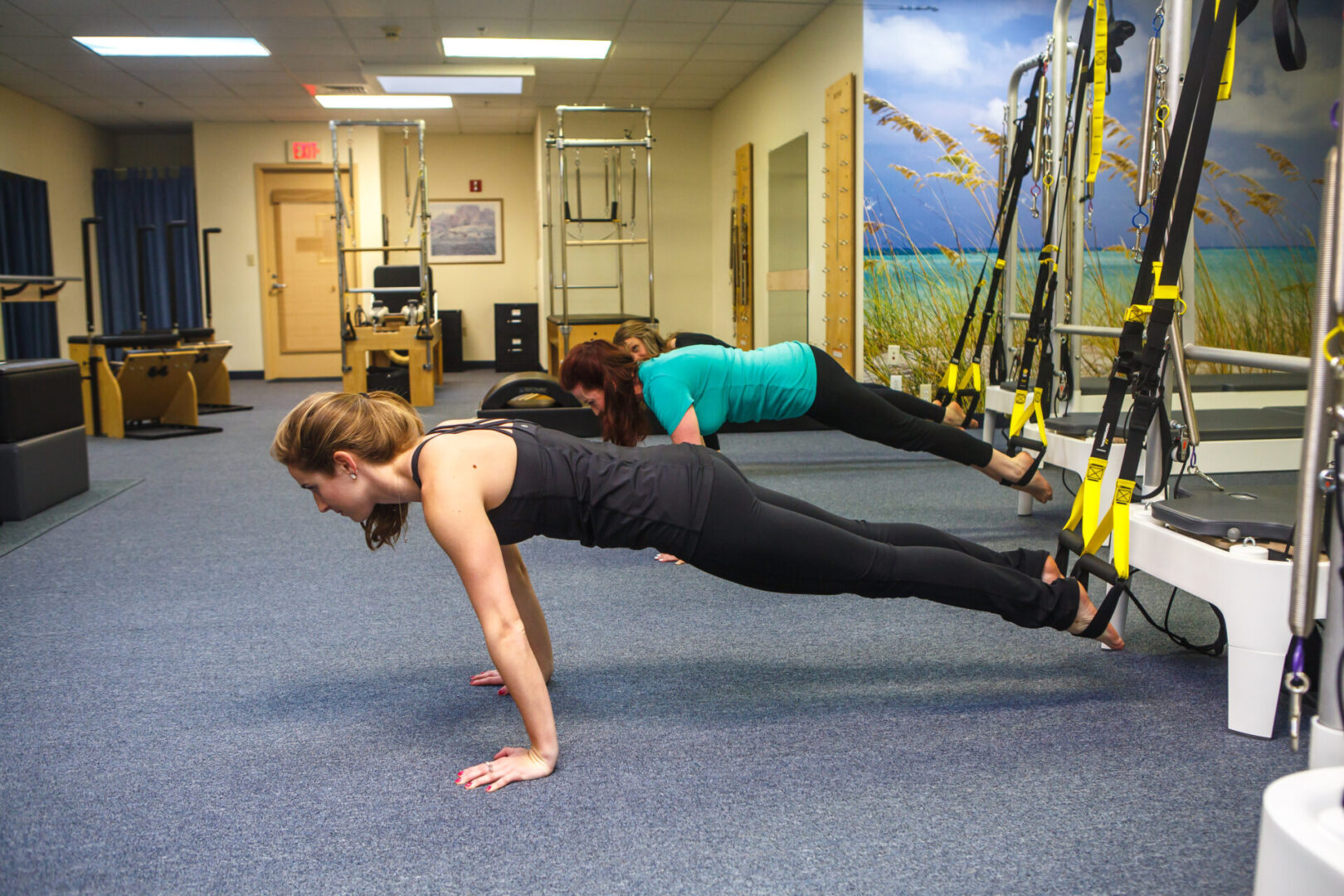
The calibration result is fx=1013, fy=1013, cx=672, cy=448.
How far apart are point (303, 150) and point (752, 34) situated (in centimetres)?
530

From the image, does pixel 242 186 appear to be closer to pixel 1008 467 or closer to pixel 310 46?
pixel 310 46

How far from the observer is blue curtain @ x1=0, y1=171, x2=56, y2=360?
27.8ft

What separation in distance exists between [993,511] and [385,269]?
20.8 ft

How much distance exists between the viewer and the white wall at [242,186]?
1015 cm

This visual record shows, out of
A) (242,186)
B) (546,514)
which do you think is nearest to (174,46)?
(242,186)

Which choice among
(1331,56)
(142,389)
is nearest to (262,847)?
(142,389)

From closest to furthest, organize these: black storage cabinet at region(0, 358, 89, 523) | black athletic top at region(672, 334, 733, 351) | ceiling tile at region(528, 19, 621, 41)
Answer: black storage cabinet at region(0, 358, 89, 523) → black athletic top at region(672, 334, 733, 351) → ceiling tile at region(528, 19, 621, 41)

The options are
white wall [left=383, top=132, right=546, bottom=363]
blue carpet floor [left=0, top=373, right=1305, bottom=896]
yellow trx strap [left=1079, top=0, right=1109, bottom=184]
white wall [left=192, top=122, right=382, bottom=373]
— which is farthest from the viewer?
white wall [left=383, top=132, right=546, bottom=363]

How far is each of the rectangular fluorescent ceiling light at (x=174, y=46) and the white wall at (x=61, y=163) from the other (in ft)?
6.01

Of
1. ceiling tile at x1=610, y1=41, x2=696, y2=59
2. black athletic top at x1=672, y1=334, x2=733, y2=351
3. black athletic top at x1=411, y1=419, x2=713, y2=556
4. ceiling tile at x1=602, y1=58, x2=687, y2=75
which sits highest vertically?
ceiling tile at x1=602, y1=58, x2=687, y2=75

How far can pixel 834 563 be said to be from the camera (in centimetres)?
176

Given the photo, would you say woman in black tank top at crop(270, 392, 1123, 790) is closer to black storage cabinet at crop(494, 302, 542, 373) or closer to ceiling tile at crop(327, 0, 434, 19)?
ceiling tile at crop(327, 0, 434, 19)

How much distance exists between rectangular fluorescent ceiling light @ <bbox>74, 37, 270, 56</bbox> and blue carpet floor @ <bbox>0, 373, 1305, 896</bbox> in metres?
5.25

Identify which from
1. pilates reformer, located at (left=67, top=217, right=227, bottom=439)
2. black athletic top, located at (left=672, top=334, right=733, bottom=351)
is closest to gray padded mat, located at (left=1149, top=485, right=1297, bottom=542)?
black athletic top, located at (left=672, top=334, right=733, bottom=351)
